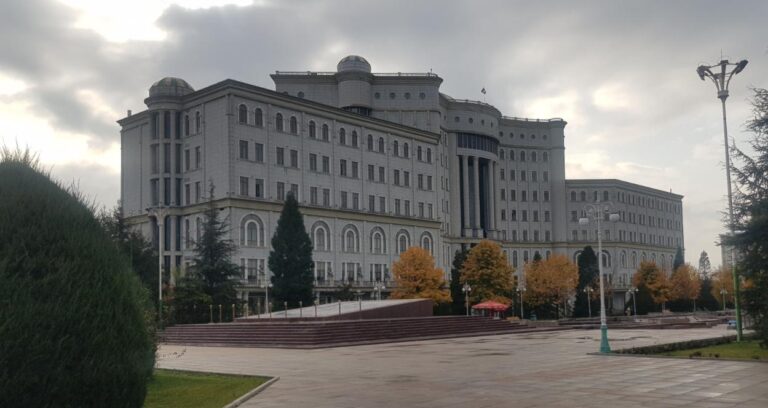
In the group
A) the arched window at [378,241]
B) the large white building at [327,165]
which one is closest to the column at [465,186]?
the large white building at [327,165]

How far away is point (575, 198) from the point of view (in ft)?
401

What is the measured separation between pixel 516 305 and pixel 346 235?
26.4 metres

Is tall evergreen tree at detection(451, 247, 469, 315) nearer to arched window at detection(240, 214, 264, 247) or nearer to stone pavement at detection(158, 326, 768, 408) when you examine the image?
arched window at detection(240, 214, 264, 247)

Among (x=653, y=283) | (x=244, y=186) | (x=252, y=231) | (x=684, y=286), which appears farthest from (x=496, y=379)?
(x=684, y=286)

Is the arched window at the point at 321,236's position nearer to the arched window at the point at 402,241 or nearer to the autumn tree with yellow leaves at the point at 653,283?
the arched window at the point at 402,241

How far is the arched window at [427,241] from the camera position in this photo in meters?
86.2

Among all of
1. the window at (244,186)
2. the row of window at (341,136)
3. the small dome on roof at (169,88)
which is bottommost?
the window at (244,186)

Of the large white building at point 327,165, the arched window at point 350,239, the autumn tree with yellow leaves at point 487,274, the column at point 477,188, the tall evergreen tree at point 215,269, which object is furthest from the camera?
the column at point 477,188

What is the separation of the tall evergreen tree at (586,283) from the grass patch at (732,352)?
211ft

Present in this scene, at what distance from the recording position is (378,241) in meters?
80.4

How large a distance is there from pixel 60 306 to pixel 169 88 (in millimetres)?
66630

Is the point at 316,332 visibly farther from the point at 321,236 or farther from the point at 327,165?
the point at 327,165

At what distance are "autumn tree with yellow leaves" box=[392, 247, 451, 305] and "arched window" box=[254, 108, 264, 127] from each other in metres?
18.3

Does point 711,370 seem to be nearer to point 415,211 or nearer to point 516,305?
point 415,211
